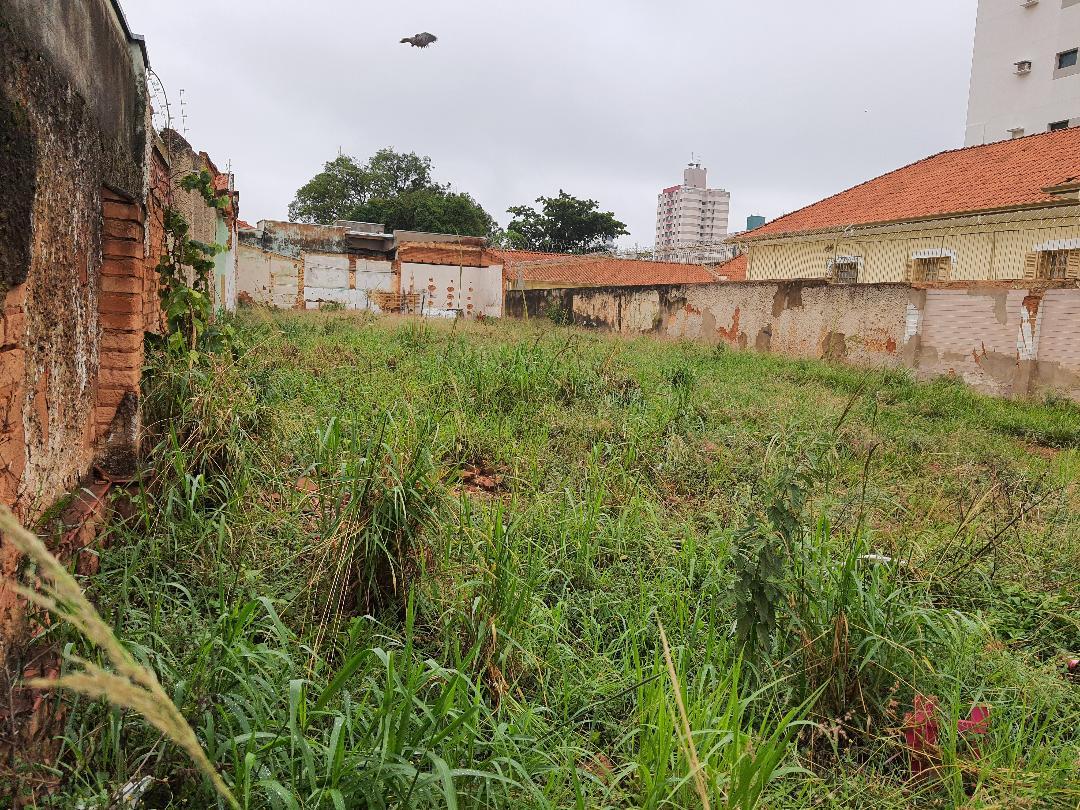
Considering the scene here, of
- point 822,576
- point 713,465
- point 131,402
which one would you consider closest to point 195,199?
point 131,402

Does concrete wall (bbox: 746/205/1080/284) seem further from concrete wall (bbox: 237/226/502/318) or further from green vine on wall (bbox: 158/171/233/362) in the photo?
green vine on wall (bbox: 158/171/233/362)

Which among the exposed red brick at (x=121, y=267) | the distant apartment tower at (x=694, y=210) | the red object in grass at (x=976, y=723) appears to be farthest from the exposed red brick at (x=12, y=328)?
the distant apartment tower at (x=694, y=210)

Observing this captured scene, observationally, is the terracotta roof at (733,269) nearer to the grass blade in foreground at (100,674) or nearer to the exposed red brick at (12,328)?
the exposed red brick at (12,328)

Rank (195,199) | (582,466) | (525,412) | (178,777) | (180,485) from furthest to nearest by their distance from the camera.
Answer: (195,199)
(525,412)
(582,466)
(180,485)
(178,777)

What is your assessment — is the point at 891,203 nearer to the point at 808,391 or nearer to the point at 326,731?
the point at 808,391

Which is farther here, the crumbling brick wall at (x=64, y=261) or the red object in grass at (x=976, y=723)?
the red object in grass at (x=976, y=723)

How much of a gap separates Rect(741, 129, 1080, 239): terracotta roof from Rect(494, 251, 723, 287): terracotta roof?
694 cm

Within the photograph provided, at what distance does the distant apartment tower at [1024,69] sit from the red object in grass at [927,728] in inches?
1092

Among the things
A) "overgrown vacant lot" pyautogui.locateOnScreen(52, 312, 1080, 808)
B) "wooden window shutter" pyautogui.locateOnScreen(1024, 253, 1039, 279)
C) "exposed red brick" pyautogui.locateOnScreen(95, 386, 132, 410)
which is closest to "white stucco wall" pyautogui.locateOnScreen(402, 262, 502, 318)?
"wooden window shutter" pyautogui.locateOnScreen(1024, 253, 1039, 279)

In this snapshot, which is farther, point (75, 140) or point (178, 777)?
point (75, 140)

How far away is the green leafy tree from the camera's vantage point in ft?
135

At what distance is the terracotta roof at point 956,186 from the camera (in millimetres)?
13492

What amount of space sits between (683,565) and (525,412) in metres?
2.52

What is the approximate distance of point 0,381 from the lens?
1.79m
